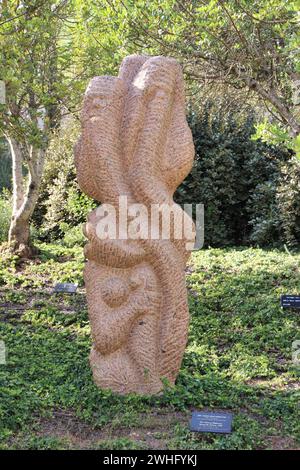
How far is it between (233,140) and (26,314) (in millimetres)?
A: 5440

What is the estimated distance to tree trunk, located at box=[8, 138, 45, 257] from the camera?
9586 mm

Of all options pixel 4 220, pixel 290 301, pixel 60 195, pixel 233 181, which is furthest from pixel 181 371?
pixel 60 195

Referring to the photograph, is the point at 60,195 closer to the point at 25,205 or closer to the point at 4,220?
the point at 4,220

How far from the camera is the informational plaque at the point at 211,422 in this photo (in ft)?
14.7

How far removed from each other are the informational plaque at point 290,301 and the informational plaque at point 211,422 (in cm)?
282

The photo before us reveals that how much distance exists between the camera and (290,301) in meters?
7.25

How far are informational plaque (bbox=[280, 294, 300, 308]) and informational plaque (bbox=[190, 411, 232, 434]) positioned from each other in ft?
9.24

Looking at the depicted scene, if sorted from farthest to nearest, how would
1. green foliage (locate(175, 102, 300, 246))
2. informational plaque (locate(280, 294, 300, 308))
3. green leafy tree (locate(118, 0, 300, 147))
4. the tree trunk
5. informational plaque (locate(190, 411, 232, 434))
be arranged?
green foliage (locate(175, 102, 300, 246)) → the tree trunk → informational plaque (locate(280, 294, 300, 308)) → green leafy tree (locate(118, 0, 300, 147)) → informational plaque (locate(190, 411, 232, 434))

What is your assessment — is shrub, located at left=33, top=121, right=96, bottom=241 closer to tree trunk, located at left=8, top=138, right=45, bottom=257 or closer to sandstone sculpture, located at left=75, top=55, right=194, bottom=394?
tree trunk, located at left=8, top=138, right=45, bottom=257

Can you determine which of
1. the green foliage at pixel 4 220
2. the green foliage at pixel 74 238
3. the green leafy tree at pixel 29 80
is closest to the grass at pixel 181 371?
the green leafy tree at pixel 29 80

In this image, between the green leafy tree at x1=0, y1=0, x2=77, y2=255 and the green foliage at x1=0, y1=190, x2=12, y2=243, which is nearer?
the green leafy tree at x1=0, y1=0, x2=77, y2=255

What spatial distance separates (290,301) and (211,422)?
2994 millimetres

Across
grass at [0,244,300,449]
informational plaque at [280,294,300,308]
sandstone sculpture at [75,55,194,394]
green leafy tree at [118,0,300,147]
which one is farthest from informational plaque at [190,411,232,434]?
green leafy tree at [118,0,300,147]

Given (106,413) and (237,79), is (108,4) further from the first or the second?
(106,413)
